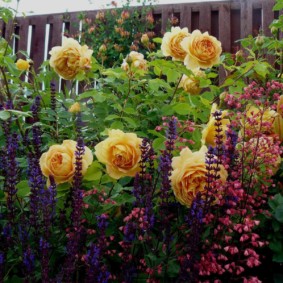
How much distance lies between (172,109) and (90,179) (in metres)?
0.46

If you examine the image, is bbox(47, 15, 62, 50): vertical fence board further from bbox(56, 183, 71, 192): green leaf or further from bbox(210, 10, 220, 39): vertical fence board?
bbox(56, 183, 71, 192): green leaf

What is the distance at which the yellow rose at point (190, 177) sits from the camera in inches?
47.8

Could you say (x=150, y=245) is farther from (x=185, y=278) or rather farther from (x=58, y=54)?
(x=58, y=54)

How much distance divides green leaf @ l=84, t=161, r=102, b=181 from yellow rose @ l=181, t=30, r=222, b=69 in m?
0.53

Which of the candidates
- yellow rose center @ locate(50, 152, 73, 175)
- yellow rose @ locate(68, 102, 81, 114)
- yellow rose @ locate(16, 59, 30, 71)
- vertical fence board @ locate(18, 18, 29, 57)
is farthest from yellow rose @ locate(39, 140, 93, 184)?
vertical fence board @ locate(18, 18, 29, 57)

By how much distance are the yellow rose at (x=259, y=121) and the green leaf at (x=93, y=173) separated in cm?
39

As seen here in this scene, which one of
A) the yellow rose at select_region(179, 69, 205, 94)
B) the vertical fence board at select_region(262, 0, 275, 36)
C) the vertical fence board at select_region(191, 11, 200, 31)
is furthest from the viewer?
the vertical fence board at select_region(191, 11, 200, 31)

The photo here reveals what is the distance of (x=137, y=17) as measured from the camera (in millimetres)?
5820

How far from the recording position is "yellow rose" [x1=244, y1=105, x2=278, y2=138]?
1320 mm

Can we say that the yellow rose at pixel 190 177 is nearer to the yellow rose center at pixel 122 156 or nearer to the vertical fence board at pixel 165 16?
the yellow rose center at pixel 122 156

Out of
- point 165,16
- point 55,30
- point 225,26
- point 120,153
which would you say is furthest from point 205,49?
point 55,30

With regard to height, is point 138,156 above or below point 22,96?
below

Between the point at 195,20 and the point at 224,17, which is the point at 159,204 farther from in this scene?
the point at 195,20

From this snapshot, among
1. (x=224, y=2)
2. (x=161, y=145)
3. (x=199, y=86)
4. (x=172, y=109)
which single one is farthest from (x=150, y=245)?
(x=224, y=2)
